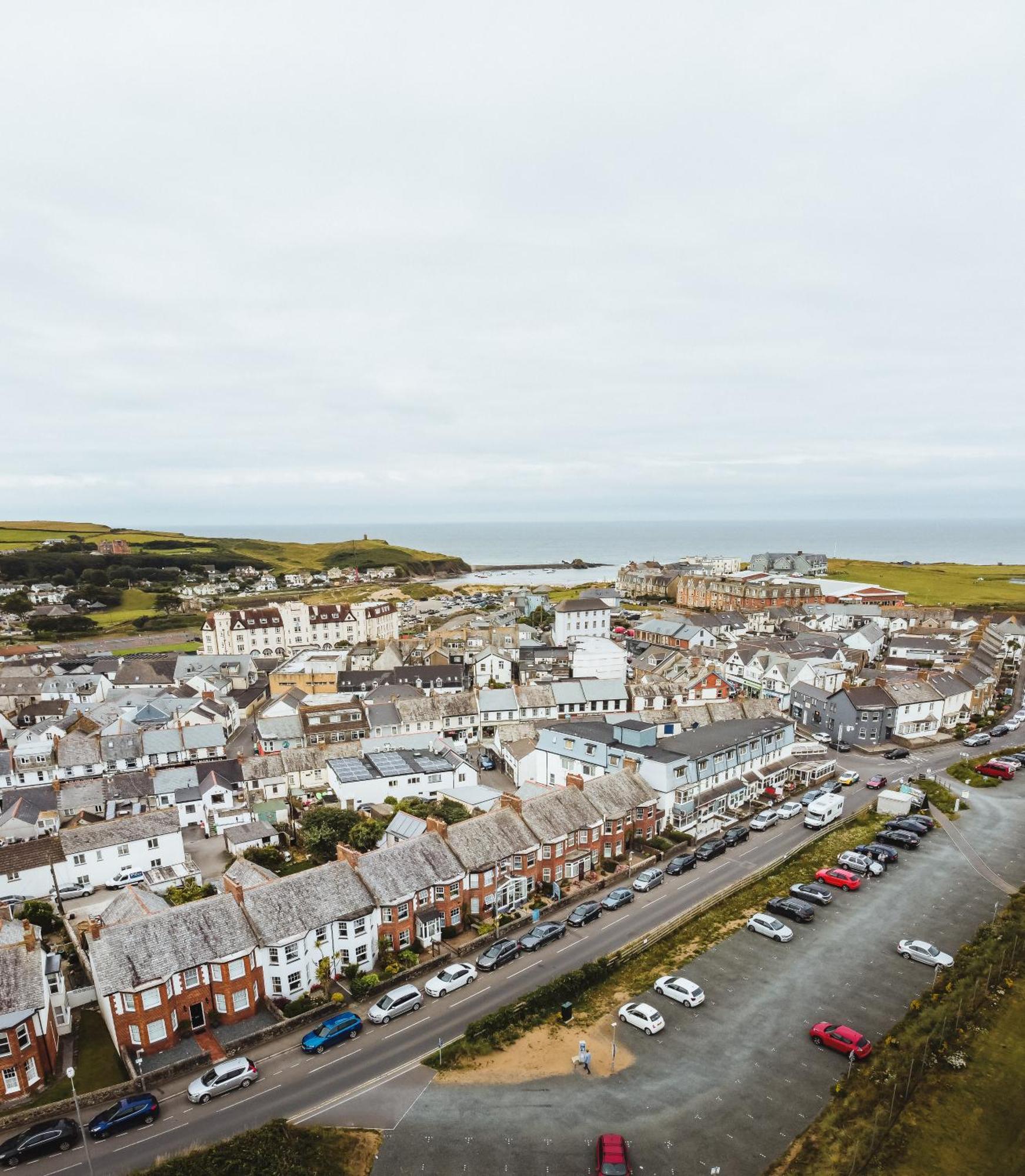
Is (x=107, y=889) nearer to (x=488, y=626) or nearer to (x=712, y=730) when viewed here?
(x=712, y=730)

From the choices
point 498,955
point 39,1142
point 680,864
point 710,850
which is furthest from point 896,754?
point 39,1142

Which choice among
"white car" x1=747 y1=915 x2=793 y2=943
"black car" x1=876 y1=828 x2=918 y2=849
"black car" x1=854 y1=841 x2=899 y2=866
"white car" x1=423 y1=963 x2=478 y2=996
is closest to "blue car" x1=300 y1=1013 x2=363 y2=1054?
"white car" x1=423 y1=963 x2=478 y2=996

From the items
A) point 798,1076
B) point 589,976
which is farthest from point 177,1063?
point 798,1076

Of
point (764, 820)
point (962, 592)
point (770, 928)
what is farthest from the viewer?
point (962, 592)

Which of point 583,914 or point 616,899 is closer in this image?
point 583,914

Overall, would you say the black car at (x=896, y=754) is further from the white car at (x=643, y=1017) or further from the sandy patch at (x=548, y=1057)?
the sandy patch at (x=548, y=1057)

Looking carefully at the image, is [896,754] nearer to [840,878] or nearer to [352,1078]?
[840,878]

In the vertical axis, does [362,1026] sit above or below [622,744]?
below
